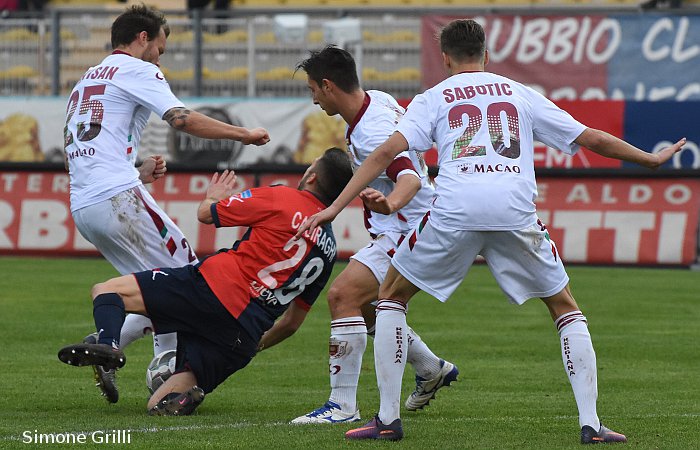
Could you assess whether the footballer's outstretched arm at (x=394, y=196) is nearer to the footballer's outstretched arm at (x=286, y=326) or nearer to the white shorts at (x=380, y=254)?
the white shorts at (x=380, y=254)

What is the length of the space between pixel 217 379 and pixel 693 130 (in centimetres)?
1324

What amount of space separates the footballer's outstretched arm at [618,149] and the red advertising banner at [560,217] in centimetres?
1163

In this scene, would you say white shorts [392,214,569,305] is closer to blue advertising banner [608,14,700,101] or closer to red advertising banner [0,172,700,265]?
red advertising banner [0,172,700,265]

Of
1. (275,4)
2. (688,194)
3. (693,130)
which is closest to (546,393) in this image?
(688,194)

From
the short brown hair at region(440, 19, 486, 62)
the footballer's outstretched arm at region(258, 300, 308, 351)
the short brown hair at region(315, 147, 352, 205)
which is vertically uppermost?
the short brown hair at region(440, 19, 486, 62)

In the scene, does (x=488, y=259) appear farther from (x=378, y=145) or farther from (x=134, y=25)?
(x=134, y=25)

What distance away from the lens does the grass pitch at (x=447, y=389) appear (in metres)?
6.68

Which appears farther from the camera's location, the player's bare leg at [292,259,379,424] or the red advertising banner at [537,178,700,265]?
the red advertising banner at [537,178,700,265]

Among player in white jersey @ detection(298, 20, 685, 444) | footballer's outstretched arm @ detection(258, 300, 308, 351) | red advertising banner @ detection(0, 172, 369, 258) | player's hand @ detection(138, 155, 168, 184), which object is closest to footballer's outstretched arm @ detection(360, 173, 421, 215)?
player in white jersey @ detection(298, 20, 685, 444)

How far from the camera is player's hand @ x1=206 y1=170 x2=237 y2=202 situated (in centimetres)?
743

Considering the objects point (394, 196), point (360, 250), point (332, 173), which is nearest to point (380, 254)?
point (360, 250)

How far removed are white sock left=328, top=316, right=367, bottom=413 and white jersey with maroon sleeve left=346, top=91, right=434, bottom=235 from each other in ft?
2.25

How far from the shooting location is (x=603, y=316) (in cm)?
1287

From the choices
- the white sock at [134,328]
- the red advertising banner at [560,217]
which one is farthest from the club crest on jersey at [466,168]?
the red advertising banner at [560,217]
